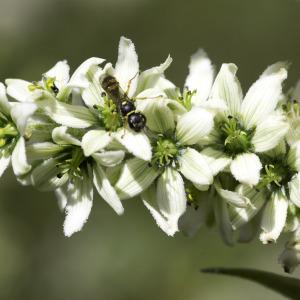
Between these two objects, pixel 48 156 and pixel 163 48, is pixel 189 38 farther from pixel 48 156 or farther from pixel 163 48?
pixel 48 156

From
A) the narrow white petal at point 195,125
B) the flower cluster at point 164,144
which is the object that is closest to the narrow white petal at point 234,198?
the flower cluster at point 164,144

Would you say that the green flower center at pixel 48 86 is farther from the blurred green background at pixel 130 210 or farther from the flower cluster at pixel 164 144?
the blurred green background at pixel 130 210

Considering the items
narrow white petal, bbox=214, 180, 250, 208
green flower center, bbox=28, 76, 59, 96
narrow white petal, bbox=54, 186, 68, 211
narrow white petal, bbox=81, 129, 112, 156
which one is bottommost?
narrow white petal, bbox=54, 186, 68, 211

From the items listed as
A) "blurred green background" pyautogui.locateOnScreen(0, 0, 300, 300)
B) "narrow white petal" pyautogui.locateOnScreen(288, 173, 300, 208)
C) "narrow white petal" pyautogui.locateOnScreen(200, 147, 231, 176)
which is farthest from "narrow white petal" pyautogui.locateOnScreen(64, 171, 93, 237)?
"blurred green background" pyautogui.locateOnScreen(0, 0, 300, 300)

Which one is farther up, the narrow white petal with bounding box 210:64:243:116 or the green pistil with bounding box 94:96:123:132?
the narrow white petal with bounding box 210:64:243:116

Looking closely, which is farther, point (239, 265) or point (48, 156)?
point (239, 265)

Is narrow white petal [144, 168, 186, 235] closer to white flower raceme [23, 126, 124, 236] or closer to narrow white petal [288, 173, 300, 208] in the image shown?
white flower raceme [23, 126, 124, 236]

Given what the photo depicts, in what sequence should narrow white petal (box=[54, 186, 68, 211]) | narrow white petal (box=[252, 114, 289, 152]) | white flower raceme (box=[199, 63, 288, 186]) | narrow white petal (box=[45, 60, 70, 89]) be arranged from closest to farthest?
narrow white petal (box=[252, 114, 289, 152])
white flower raceme (box=[199, 63, 288, 186])
narrow white petal (box=[45, 60, 70, 89])
narrow white petal (box=[54, 186, 68, 211])

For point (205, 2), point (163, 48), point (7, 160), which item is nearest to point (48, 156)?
point (7, 160)
